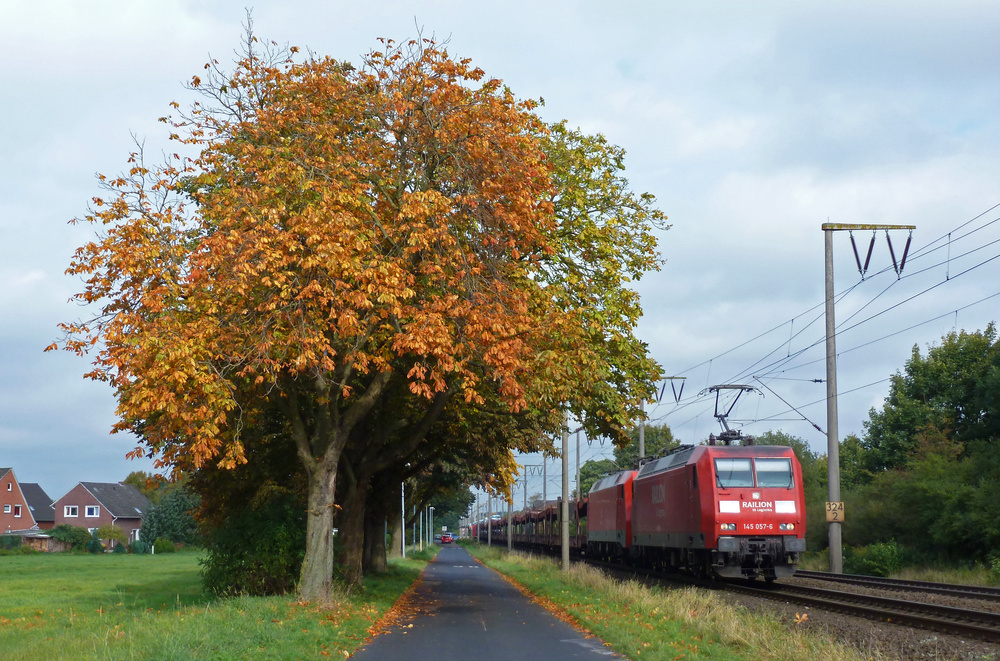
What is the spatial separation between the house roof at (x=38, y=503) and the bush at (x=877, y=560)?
325 ft

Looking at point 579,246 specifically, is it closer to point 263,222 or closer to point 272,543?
point 263,222

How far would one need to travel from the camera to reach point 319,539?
19219 millimetres

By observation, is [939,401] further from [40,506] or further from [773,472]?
[40,506]

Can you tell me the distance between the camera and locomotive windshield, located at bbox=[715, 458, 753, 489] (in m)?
25.6

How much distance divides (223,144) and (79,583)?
22.3m

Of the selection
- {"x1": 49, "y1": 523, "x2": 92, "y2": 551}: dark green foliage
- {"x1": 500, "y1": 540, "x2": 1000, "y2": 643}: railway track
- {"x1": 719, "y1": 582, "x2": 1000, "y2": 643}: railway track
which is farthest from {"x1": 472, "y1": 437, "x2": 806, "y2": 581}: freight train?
{"x1": 49, "y1": 523, "x2": 92, "y2": 551}: dark green foliage

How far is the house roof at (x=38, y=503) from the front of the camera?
11031cm

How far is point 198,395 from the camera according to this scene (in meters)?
16.0

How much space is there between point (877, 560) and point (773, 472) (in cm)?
937

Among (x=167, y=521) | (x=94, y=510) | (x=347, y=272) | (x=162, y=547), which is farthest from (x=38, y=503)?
(x=347, y=272)

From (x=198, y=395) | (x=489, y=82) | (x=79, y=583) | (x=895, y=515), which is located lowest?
(x=79, y=583)

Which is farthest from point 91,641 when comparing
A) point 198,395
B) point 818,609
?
point 818,609

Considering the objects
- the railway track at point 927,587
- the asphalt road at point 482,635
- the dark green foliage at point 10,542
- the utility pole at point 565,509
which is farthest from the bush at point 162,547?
the railway track at point 927,587

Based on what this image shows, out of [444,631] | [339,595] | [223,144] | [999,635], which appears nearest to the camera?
[999,635]
